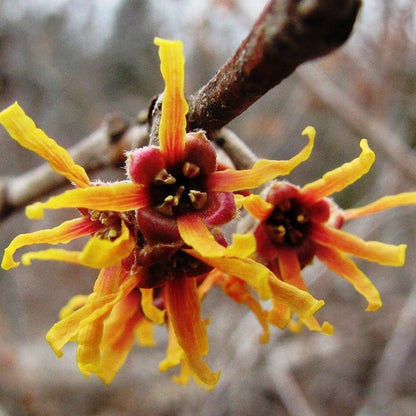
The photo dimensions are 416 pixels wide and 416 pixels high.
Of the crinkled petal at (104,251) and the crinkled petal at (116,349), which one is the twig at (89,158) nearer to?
the crinkled petal at (116,349)

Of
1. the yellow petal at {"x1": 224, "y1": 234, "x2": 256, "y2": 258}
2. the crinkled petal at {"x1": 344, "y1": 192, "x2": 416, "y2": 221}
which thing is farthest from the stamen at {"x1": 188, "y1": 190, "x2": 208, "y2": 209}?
the crinkled petal at {"x1": 344, "y1": 192, "x2": 416, "y2": 221}

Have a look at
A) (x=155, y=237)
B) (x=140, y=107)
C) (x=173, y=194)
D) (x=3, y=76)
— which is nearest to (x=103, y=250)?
(x=155, y=237)

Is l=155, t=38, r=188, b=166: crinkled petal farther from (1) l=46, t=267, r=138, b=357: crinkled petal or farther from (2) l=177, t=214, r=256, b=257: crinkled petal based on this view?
(1) l=46, t=267, r=138, b=357: crinkled petal

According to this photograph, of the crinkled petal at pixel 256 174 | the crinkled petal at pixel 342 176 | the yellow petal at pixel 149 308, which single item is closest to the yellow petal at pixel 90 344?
the yellow petal at pixel 149 308

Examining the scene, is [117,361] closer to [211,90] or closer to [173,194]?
[173,194]

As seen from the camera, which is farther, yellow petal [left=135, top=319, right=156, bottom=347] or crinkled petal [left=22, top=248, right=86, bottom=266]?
yellow petal [left=135, top=319, right=156, bottom=347]

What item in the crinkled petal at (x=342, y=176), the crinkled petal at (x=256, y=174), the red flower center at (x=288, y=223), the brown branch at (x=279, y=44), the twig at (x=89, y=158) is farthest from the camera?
the twig at (x=89, y=158)
